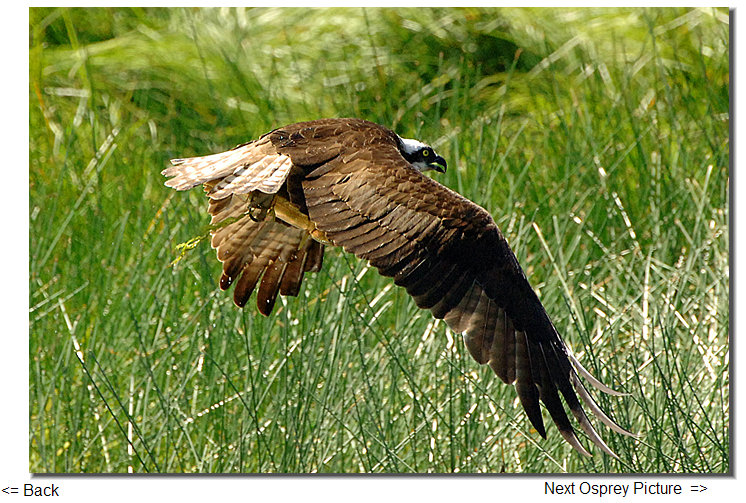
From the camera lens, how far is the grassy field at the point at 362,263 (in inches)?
122

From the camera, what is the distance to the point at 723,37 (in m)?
4.61

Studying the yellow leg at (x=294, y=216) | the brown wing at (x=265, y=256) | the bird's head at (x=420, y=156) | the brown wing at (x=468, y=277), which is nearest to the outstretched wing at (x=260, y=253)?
the brown wing at (x=265, y=256)

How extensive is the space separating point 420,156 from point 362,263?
25.3 inches

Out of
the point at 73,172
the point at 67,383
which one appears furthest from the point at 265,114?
the point at 67,383

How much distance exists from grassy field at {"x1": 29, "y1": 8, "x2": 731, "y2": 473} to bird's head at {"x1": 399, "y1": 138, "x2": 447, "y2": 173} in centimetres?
32

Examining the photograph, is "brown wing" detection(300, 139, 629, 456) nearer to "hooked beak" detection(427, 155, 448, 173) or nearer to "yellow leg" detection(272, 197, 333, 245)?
"yellow leg" detection(272, 197, 333, 245)

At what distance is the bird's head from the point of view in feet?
10.7

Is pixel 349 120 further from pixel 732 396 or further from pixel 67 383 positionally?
pixel 732 396

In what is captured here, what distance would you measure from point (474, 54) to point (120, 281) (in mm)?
2247

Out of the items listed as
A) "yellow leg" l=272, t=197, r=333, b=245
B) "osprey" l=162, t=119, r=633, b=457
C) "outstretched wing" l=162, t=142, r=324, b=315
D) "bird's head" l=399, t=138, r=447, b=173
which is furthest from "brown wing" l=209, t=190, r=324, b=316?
"osprey" l=162, t=119, r=633, b=457

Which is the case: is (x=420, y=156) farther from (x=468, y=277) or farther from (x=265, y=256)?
(x=468, y=277)

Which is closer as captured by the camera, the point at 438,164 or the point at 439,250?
the point at 439,250

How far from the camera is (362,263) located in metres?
3.83

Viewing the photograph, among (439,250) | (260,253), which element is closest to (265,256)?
(260,253)
